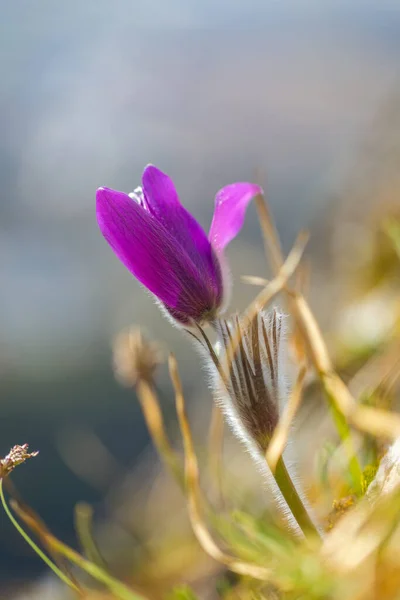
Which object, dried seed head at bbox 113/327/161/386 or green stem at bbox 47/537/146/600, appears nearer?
green stem at bbox 47/537/146/600

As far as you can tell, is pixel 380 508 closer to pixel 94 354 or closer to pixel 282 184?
pixel 94 354

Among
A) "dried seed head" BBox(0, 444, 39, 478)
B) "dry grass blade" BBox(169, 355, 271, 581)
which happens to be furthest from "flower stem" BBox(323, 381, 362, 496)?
"dried seed head" BBox(0, 444, 39, 478)

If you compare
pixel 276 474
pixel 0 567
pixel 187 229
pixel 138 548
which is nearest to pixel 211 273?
pixel 187 229

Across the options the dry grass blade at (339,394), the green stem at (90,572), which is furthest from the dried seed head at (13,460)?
the dry grass blade at (339,394)

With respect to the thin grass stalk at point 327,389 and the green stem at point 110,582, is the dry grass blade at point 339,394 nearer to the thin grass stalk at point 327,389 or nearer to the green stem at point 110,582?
the thin grass stalk at point 327,389

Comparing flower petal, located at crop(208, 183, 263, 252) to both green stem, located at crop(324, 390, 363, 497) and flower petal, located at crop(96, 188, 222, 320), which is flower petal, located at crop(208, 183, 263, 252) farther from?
green stem, located at crop(324, 390, 363, 497)

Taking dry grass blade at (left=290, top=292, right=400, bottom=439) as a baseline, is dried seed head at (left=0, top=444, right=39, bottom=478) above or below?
above

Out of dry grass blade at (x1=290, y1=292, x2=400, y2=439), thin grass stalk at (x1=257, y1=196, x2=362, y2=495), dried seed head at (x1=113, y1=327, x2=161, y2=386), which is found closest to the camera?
dry grass blade at (x1=290, y1=292, x2=400, y2=439)
